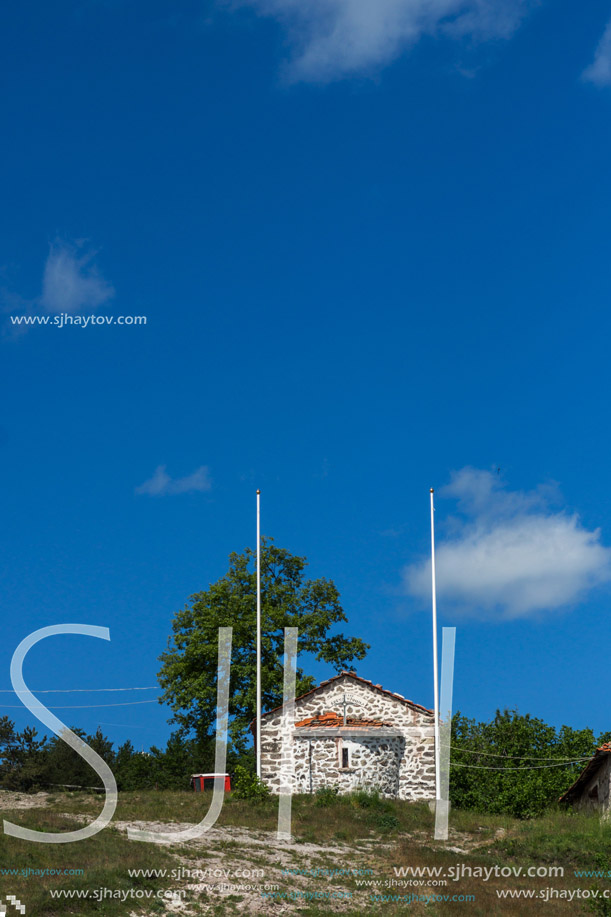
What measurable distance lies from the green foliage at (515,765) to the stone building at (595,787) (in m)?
4.20

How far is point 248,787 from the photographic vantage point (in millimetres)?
41062

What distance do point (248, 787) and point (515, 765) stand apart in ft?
81.0

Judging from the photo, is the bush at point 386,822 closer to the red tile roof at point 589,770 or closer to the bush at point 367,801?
the bush at point 367,801

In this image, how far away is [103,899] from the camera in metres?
22.1

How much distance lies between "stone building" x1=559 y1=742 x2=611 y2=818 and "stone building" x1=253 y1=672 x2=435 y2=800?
774 cm

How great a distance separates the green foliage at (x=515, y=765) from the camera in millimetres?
51031

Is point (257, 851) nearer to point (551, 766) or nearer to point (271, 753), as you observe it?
point (271, 753)

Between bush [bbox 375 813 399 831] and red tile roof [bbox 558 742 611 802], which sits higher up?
red tile roof [bbox 558 742 611 802]

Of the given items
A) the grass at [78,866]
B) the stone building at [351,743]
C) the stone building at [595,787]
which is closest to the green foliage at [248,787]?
the stone building at [351,743]

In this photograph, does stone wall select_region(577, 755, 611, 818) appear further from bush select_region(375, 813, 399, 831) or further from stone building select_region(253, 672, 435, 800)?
bush select_region(375, 813, 399, 831)

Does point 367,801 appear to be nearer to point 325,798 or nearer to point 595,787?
point 325,798

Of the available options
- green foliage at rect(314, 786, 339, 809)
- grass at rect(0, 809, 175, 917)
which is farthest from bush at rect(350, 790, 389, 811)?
grass at rect(0, 809, 175, 917)

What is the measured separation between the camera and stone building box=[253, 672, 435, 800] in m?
44.3

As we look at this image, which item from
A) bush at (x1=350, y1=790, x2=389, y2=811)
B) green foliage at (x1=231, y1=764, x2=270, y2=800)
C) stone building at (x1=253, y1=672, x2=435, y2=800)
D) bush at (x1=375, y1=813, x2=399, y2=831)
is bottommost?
bush at (x1=375, y1=813, x2=399, y2=831)
